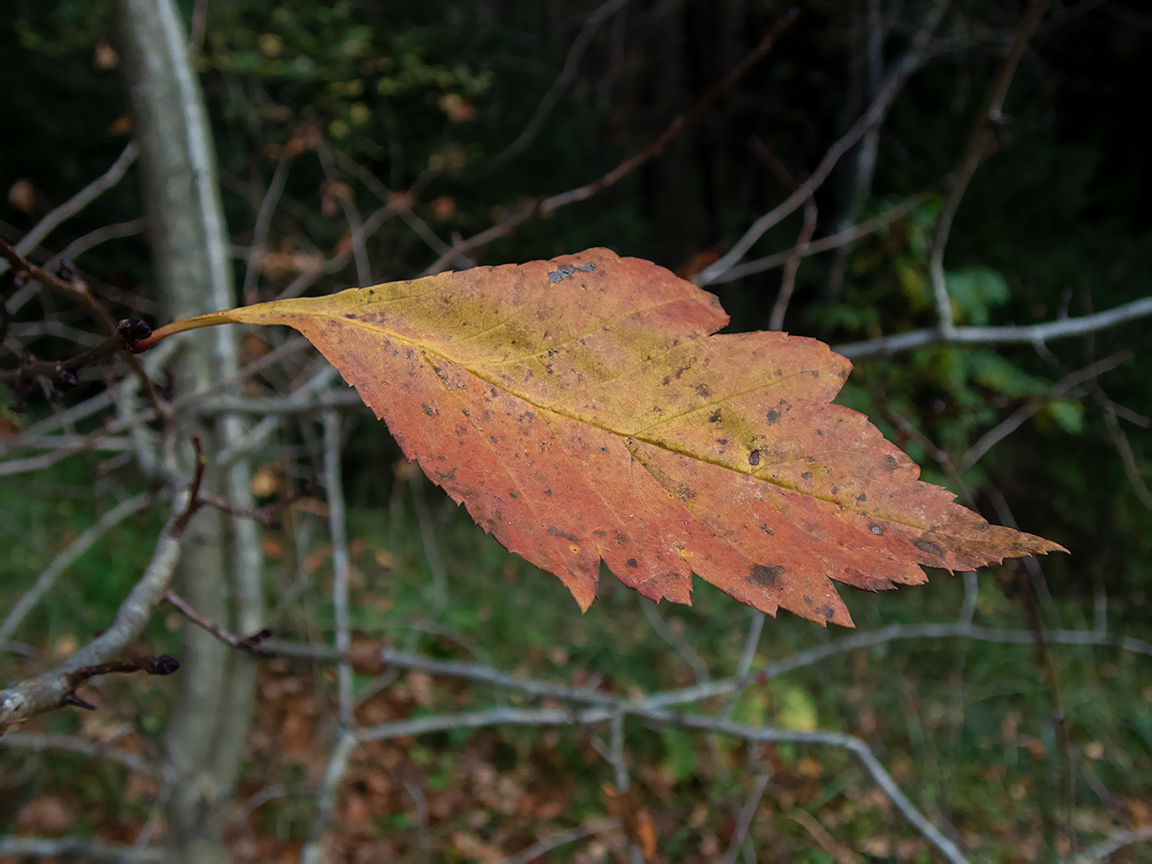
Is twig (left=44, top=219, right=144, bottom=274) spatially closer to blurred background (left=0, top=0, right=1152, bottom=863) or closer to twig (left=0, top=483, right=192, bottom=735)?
twig (left=0, top=483, right=192, bottom=735)

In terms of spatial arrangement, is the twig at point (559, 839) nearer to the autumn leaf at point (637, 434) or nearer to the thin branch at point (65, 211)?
the autumn leaf at point (637, 434)

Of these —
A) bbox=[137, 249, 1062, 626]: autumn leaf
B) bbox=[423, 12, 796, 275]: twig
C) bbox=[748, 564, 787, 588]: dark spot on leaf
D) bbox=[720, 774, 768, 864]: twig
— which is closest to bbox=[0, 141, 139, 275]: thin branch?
bbox=[423, 12, 796, 275]: twig

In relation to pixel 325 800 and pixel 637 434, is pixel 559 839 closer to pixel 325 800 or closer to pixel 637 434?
pixel 325 800

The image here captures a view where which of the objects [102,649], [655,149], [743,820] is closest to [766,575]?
[102,649]

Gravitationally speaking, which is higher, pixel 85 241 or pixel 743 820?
pixel 85 241

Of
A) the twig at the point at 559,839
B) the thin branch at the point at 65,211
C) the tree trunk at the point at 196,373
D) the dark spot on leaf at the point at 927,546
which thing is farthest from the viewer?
the twig at the point at 559,839

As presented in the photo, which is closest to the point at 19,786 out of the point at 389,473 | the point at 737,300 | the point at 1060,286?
the point at 389,473

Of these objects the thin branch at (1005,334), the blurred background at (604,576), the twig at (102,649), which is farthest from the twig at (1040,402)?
the twig at (102,649)
